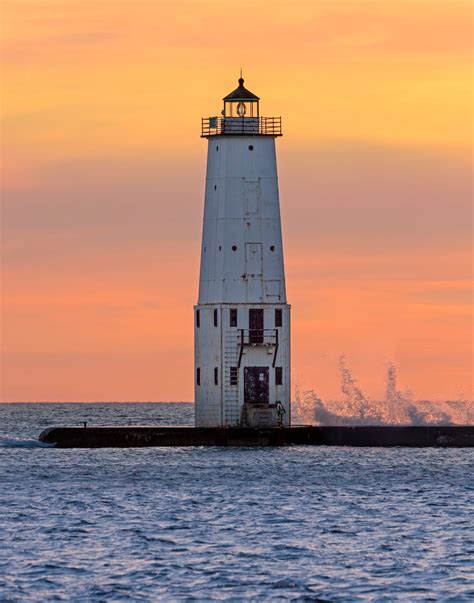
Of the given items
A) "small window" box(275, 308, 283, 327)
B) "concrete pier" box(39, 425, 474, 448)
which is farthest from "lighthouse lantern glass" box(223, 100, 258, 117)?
"concrete pier" box(39, 425, 474, 448)

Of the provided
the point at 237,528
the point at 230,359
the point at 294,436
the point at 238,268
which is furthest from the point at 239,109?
the point at 237,528

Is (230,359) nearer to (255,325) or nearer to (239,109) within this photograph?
(255,325)

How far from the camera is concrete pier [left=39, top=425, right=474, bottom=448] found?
68.6 m

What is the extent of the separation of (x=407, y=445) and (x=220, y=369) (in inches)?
371

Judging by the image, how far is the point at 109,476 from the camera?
190 ft

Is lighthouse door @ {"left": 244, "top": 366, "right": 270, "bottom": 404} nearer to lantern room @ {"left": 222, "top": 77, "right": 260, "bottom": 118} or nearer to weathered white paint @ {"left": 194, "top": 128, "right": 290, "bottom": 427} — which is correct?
weathered white paint @ {"left": 194, "top": 128, "right": 290, "bottom": 427}

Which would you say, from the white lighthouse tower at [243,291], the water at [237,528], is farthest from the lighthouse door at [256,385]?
the water at [237,528]

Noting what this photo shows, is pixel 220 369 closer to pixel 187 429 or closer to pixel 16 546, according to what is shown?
pixel 187 429

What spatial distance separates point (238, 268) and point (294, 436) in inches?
303

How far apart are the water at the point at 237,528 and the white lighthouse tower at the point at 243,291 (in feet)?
11.1

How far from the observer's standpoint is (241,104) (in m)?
70.4

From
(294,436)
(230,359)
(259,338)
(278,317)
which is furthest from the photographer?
(294,436)

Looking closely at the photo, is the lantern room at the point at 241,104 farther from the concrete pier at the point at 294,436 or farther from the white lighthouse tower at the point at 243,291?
the concrete pier at the point at 294,436

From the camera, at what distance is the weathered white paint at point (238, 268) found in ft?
224
